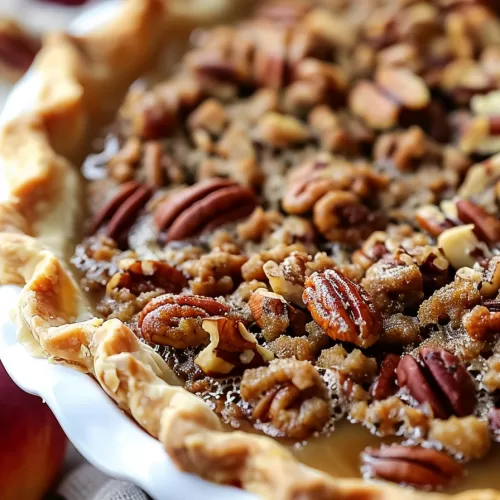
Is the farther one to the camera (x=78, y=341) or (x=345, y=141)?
(x=345, y=141)

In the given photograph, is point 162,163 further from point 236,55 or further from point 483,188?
point 483,188

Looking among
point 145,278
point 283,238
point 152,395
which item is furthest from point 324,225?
point 152,395

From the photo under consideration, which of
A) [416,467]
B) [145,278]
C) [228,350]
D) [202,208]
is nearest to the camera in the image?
[416,467]

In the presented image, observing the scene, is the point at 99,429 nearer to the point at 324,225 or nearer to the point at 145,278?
the point at 145,278

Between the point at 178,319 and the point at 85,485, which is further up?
the point at 178,319

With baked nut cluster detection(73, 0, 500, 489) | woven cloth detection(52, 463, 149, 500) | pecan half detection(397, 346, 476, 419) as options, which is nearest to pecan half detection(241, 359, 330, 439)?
baked nut cluster detection(73, 0, 500, 489)

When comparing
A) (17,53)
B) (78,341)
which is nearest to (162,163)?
(78,341)

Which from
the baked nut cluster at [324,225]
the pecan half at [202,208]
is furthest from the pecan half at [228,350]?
the pecan half at [202,208]
